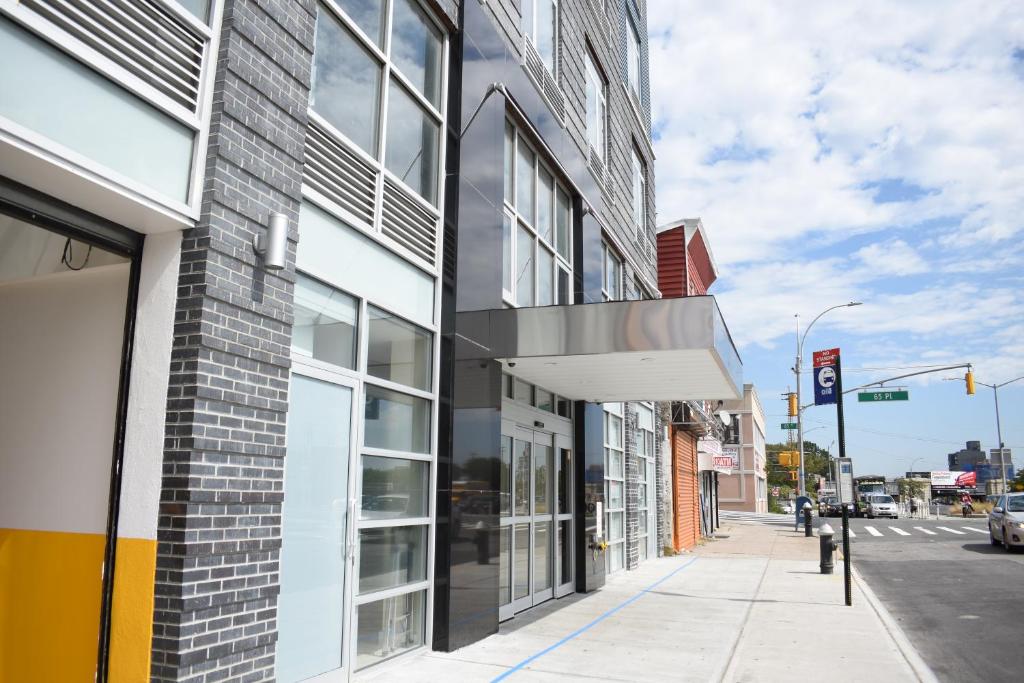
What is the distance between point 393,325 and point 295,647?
3044mm

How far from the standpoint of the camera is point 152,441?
4.89 m

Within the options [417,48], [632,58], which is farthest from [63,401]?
[632,58]

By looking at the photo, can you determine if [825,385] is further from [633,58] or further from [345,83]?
[633,58]

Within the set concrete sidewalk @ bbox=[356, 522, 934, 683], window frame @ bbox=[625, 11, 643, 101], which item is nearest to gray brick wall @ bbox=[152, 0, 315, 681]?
concrete sidewalk @ bbox=[356, 522, 934, 683]

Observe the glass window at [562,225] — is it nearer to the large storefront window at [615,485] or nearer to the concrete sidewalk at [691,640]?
the large storefront window at [615,485]

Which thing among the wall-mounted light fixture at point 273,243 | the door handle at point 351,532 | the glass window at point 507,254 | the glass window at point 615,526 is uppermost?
the glass window at point 507,254

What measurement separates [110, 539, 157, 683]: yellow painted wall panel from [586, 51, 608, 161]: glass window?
1205 cm

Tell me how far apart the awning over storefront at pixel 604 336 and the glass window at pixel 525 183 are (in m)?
2.61

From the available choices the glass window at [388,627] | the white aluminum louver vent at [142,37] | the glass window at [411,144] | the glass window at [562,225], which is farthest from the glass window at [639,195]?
the white aluminum louver vent at [142,37]

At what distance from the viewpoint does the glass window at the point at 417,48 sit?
805cm

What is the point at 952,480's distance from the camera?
103 m

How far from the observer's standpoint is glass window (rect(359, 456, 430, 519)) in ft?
23.0

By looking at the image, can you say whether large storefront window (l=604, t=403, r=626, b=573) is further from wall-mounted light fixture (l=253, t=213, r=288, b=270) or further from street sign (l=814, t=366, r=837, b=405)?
wall-mounted light fixture (l=253, t=213, r=288, b=270)

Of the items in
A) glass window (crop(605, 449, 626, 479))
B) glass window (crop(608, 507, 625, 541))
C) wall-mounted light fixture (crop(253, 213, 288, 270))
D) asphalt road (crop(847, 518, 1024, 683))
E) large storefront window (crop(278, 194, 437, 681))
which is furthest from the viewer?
glass window (crop(605, 449, 626, 479))
